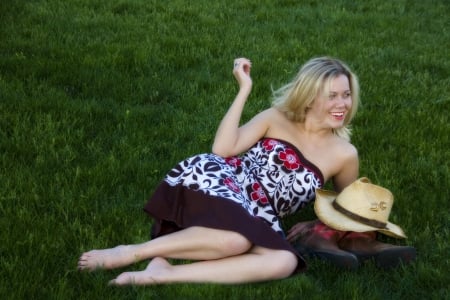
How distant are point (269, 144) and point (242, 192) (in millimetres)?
433

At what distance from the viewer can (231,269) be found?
3.54 meters

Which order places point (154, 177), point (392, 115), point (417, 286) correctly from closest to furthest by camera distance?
point (417, 286) → point (154, 177) → point (392, 115)

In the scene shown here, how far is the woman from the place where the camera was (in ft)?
11.7

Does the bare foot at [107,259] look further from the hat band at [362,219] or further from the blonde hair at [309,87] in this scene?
the blonde hair at [309,87]

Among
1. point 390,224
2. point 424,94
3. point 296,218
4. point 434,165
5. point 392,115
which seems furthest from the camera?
point 424,94

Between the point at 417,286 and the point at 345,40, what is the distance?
5.08m

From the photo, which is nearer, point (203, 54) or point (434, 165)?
point (434, 165)

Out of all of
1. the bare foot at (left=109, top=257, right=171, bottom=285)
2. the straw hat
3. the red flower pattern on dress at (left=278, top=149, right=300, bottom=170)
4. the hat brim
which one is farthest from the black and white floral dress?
the bare foot at (left=109, top=257, right=171, bottom=285)

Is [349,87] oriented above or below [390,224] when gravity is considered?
above

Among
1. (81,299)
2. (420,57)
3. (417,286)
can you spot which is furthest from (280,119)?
(420,57)

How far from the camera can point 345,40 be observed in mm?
8273

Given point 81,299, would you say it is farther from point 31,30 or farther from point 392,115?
point 31,30

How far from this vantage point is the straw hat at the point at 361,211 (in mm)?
3922

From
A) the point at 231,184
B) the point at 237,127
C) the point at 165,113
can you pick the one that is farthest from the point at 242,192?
the point at 165,113
